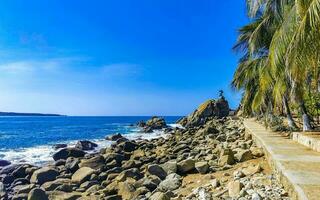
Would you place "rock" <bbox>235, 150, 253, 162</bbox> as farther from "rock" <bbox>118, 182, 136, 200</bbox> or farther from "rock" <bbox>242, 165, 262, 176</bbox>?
"rock" <bbox>118, 182, 136, 200</bbox>

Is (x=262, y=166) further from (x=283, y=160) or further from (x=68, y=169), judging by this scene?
Result: (x=68, y=169)

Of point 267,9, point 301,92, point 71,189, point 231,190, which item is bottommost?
point 71,189

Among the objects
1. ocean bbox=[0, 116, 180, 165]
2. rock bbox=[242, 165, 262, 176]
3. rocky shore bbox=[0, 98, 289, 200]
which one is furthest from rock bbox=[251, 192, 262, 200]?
ocean bbox=[0, 116, 180, 165]

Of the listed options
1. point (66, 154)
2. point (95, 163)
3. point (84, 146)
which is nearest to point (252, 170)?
point (95, 163)

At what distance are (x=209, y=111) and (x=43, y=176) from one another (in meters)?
46.9

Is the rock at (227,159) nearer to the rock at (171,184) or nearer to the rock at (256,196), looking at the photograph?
the rock at (171,184)

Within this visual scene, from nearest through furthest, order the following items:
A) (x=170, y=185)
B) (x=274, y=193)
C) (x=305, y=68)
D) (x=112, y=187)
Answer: (x=274, y=193) < (x=305, y=68) < (x=170, y=185) < (x=112, y=187)

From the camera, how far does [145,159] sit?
18.2 m

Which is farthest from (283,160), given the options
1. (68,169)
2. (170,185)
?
(68,169)

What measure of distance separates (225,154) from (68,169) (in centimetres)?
840

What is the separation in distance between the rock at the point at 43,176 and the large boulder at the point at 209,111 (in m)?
43.0

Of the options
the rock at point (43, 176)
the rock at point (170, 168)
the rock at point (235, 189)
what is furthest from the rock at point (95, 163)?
the rock at point (235, 189)

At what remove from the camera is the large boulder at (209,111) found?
59134mm

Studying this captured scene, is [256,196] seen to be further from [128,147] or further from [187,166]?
[128,147]
